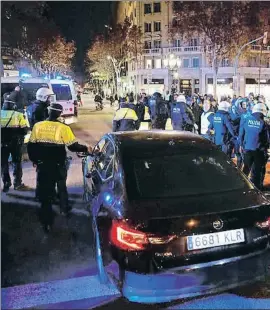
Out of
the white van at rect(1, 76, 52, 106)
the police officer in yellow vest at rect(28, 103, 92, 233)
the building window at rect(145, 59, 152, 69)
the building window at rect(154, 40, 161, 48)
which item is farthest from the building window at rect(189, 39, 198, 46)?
the police officer in yellow vest at rect(28, 103, 92, 233)

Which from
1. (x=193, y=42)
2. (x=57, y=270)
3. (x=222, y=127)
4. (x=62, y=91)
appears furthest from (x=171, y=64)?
(x=57, y=270)

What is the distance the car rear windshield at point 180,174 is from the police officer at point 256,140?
9.02 feet

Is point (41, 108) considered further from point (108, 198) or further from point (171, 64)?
point (171, 64)

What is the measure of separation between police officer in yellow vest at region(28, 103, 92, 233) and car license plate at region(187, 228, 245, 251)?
260 centimetres

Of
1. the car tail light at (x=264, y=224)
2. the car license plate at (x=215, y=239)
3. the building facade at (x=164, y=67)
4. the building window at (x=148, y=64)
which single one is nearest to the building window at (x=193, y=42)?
the building facade at (x=164, y=67)

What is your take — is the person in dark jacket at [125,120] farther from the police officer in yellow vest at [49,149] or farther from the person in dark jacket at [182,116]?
the police officer in yellow vest at [49,149]

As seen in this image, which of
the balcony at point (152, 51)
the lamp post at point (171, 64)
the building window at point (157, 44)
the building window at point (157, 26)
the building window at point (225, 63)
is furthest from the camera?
the building window at point (225, 63)

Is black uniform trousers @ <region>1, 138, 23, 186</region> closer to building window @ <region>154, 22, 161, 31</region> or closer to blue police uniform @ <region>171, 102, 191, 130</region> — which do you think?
blue police uniform @ <region>171, 102, 191, 130</region>

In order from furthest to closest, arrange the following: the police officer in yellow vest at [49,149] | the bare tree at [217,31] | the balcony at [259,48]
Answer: the balcony at [259,48] < the bare tree at [217,31] < the police officer in yellow vest at [49,149]

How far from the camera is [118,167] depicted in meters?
3.87

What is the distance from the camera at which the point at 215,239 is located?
127 inches

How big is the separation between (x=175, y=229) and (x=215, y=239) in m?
0.33

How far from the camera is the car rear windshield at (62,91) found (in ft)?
54.4

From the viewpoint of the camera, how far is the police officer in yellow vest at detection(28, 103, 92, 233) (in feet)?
17.7
